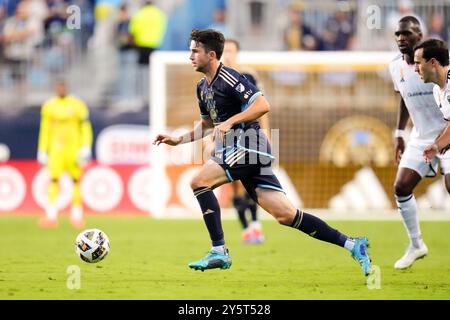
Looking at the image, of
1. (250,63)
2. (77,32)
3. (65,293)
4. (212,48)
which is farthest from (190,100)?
(65,293)

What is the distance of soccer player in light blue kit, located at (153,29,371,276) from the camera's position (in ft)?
27.3

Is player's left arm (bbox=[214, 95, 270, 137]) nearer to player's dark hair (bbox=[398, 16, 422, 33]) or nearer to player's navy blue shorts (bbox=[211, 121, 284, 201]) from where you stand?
player's navy blue shorts (bbox=[211, 121, 284, 201])

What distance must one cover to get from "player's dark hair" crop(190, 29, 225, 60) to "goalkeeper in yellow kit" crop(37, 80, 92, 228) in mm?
8442

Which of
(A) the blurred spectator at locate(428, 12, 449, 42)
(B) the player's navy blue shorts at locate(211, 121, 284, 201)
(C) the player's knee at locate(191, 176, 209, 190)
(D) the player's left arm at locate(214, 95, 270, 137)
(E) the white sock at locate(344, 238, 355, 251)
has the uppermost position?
(A) the blurred spectator at locate(428, 12, 449, 42)

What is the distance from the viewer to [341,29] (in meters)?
20.0

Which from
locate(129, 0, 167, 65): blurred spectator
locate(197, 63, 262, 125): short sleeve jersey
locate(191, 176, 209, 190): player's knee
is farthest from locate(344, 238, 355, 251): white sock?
locate(129, 0, 167, 65): blurred spectator

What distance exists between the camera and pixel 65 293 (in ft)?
25.1

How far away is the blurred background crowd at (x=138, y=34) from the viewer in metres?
20.0

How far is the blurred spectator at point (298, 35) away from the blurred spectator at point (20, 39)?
17.4 ft

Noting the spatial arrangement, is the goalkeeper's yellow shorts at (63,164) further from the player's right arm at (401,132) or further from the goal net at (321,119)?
the player's right arm at (401,132)

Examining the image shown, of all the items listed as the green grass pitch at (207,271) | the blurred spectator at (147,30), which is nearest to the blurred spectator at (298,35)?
the blurred spectator at (147,30)
